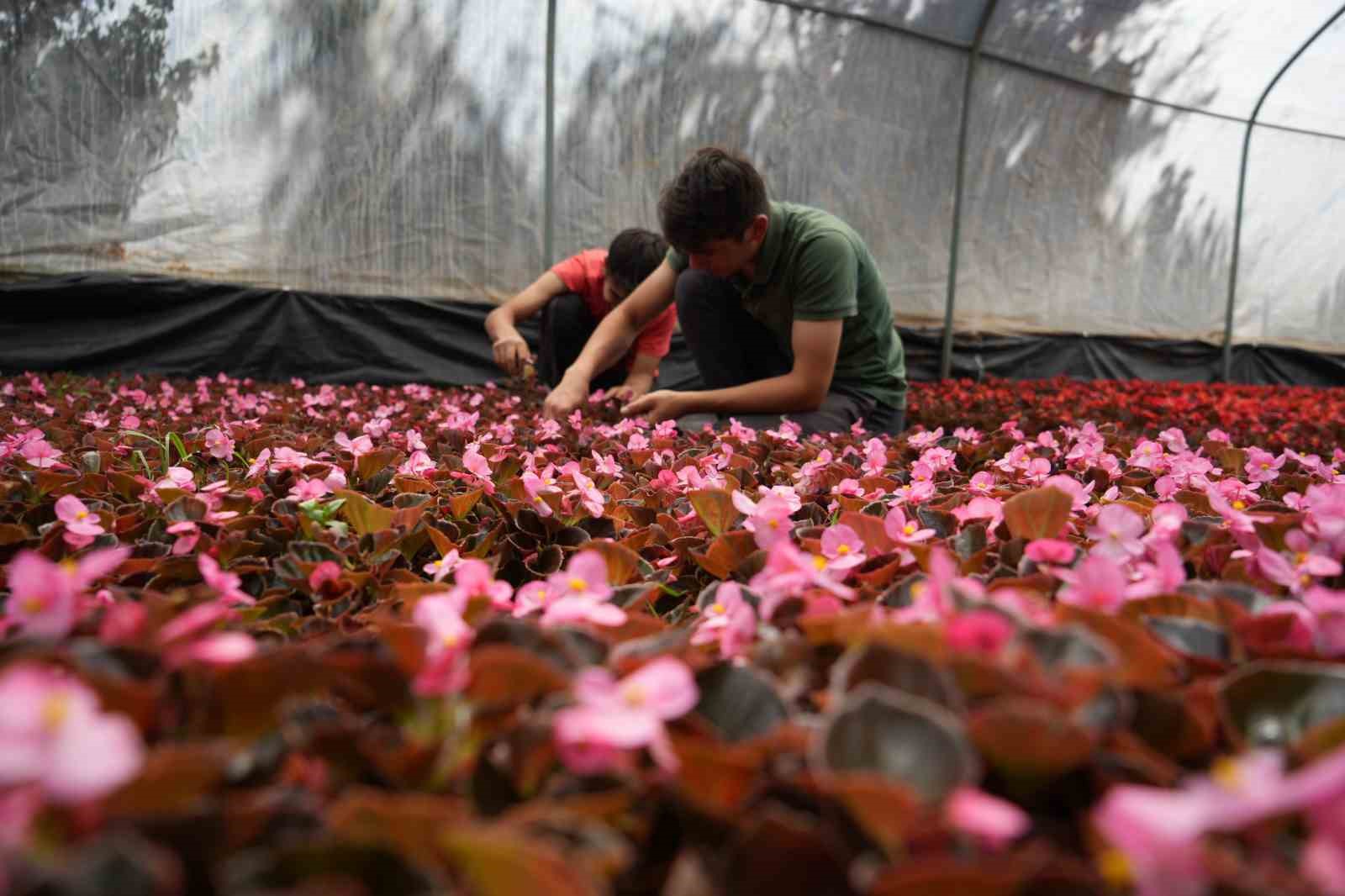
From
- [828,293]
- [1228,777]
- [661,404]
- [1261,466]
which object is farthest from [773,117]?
[1228,777]

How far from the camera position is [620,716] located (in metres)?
0.39

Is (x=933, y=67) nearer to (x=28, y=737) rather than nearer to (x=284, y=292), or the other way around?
(x=284, y=292)

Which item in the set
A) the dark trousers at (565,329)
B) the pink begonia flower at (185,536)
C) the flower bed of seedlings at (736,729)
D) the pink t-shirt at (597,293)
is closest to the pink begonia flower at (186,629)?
the flower bed of seedlings at (736,729)

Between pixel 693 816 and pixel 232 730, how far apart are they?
23cm

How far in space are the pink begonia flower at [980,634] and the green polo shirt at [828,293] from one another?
2537mm

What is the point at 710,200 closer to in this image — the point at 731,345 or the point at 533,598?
the point at 731,345

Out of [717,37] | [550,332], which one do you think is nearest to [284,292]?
[550,332]

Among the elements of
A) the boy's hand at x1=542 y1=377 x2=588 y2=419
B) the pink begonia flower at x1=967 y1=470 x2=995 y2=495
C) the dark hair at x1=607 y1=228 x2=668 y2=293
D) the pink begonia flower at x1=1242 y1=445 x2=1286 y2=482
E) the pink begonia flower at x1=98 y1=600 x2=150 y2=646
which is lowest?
the boy's hand at x1=542 y1=377 x2=588 y2=419

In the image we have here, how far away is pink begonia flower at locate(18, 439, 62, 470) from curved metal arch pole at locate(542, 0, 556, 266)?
16.3 ft

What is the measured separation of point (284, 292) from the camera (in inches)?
219

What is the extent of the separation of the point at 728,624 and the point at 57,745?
44cm

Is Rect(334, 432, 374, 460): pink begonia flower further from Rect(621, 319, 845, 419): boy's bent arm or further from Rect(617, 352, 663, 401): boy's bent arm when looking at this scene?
Rect(617, 352, 663, 401): boy's bent arm

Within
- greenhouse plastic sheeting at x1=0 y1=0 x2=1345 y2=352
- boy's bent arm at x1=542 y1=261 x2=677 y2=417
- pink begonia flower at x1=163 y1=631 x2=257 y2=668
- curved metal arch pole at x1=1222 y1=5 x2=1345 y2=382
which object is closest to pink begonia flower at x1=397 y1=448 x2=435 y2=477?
pink begonia flower at x1=163 y1=631 x2=257 y2=668

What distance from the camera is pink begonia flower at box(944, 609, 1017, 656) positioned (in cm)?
46
